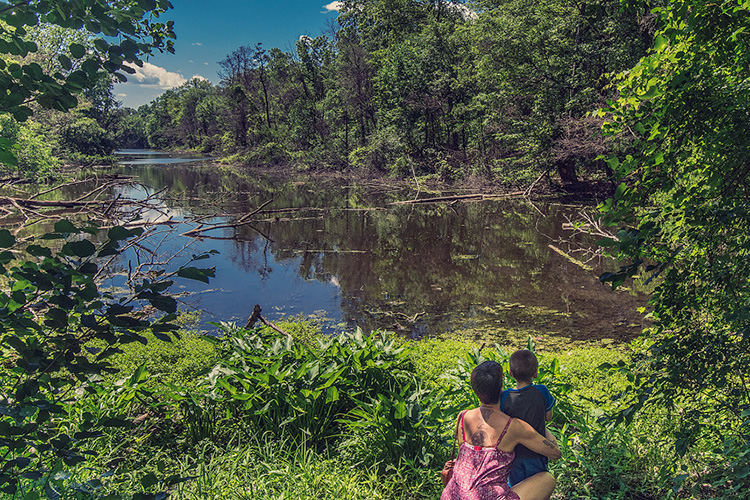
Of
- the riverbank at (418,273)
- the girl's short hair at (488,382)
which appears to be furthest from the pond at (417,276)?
the girl's short hair at (488,382)

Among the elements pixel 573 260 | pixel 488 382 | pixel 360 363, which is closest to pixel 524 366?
pixel 488 382

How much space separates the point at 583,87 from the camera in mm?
21312

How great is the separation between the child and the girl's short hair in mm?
274

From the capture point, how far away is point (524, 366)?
3295mm

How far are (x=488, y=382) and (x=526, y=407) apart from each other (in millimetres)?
462

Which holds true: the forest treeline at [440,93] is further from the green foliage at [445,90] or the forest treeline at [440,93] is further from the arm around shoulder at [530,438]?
the arm around shoulder at [530,438]

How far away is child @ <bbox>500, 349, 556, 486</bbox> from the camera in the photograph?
3195mm

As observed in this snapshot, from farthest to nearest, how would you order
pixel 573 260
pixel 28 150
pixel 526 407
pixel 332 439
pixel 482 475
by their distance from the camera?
pixel 28 150, pixel 573 260, pixel 332 439, pixel 526 407, pixel 482 475

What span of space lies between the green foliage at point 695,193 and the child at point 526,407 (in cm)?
61

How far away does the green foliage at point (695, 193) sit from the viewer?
102 inches

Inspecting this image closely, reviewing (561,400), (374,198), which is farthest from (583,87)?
(561,400)

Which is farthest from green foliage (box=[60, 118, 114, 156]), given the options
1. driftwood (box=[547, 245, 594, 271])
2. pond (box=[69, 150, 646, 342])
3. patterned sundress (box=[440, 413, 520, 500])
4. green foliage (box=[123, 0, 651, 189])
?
patterned sundress (box=[440, 413, 520, 500])

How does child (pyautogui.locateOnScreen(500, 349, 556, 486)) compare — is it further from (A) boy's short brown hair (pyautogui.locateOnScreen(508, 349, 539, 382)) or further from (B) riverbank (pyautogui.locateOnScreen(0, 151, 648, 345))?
(B) riverbank (pyautogui.locateOnScreen(0, 151, 648, 345))

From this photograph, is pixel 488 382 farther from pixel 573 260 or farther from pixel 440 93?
pixel 440 93
